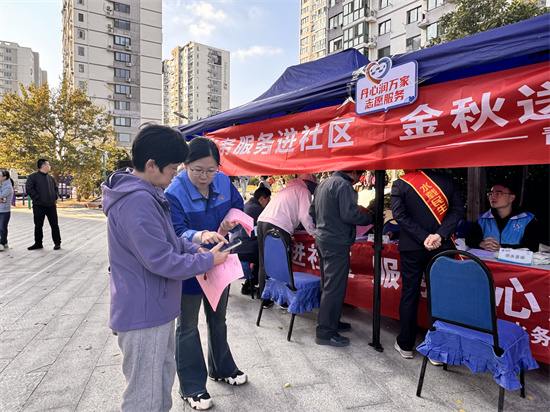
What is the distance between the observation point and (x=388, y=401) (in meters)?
2.48

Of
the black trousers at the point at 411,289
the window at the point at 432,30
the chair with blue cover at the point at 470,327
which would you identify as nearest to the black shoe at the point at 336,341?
the black trousers at the point at 411,289

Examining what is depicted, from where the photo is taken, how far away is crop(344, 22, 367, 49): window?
100 ft

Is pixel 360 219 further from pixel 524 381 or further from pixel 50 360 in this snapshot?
pixel 50 360

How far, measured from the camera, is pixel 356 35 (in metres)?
31.5

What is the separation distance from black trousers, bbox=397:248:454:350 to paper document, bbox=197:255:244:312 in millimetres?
1746

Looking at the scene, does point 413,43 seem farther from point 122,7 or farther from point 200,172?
point 122,7

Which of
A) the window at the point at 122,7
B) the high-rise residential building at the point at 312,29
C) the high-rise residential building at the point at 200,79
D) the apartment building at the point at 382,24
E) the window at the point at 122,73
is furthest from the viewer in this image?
the high-rise residential building at the point at 200,79

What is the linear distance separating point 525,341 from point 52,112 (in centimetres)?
2323

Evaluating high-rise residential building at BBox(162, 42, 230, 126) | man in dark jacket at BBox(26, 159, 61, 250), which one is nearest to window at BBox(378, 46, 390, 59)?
man in dark jacket at BBox(26, 159, 61, 250)

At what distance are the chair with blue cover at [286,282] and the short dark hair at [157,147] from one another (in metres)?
2.02

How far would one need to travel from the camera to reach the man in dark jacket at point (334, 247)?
3391 mm

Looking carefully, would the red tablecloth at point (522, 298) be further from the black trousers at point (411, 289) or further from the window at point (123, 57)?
the window at point (123, 57)

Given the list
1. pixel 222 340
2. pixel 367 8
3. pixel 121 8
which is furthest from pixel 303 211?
pixel 121 8

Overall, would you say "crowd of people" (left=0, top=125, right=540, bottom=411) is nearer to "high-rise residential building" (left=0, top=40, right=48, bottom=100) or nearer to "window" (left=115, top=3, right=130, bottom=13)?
"window" (left=115, top=3, right=130, bottom=13)
